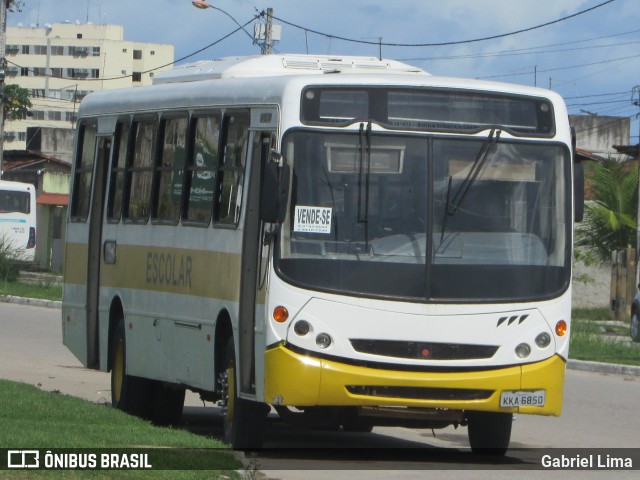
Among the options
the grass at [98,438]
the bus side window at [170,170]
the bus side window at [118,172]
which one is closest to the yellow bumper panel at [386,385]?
the grass at [98,438]

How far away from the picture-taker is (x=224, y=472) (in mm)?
9516

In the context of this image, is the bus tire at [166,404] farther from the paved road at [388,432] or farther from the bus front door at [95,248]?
the bus front door at [95,248]

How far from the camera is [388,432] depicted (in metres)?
14.4

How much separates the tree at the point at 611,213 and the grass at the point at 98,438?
87.0 ft

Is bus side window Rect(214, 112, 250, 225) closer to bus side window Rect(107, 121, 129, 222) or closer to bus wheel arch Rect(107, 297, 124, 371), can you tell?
bus side window Rect(107, 121, 129, 222)

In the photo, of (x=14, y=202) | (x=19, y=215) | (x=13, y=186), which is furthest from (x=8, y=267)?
(x=19, y=215)

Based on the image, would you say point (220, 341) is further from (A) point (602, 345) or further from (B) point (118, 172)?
(A) point (602, 345)

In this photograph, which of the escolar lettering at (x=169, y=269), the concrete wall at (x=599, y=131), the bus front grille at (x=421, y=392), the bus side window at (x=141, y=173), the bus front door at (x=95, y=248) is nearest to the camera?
the bus front grille at (x=421, y=392)

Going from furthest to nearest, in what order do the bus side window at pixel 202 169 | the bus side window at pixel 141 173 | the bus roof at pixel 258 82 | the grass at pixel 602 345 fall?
the grass at pixel 602 345
the bus side window at pixel 141 173
the bus side window at pixel 202 169
the bus roof at pixel 258 82

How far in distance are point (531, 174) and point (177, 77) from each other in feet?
13.5

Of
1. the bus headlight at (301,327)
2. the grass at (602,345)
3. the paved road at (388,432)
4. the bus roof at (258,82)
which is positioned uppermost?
the bus roof at (258,82)

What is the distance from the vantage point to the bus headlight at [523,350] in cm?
1118

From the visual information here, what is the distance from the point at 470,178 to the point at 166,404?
177 inches

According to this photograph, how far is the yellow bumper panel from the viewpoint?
10750mm
